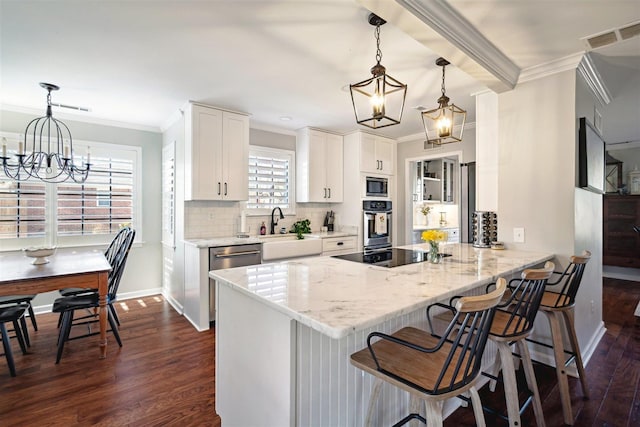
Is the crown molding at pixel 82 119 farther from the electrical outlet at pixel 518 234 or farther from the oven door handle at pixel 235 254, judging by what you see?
the electrical outlet at pixel 518 234

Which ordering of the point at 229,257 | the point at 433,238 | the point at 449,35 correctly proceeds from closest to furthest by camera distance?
the point at 449,35 < the point at 433,238 < the point at 229,257

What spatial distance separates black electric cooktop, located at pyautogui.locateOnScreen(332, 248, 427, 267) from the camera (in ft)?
7.00

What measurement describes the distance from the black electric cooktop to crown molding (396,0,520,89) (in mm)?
1439

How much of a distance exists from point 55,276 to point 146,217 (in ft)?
7.27

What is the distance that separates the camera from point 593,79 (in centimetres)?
274

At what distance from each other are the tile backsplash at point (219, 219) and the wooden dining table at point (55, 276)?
105 centimetres

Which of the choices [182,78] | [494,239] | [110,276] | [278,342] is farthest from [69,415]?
[494,239]

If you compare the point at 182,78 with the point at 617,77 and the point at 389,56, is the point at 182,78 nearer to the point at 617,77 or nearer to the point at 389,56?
the point at 389,56

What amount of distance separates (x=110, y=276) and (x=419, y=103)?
12.2 ft

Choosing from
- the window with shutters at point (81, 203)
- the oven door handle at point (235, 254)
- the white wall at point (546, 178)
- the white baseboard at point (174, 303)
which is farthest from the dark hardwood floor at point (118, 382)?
the white wall at point (546, 178)

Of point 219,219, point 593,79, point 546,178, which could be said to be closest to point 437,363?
point 546,178

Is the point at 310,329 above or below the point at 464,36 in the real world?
below

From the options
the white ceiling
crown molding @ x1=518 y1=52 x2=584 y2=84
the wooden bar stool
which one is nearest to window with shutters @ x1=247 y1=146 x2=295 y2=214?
the white ceiling

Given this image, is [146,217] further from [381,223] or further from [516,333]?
[516,333]
